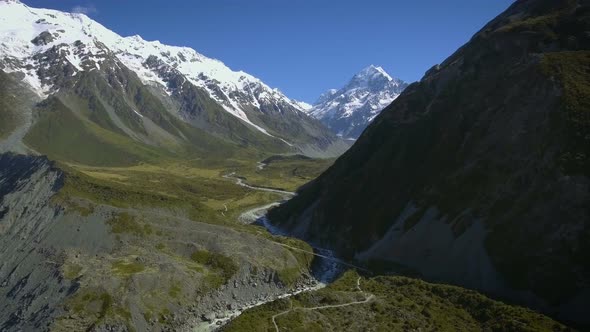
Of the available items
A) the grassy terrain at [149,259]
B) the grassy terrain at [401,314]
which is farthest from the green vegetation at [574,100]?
the grassy terrain at [149,259]

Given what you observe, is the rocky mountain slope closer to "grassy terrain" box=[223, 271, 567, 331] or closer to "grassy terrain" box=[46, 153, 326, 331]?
"grassy terrain" box=[223, 271, 567, 331]

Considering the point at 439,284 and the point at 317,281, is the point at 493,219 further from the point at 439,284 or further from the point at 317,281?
the point at 317,281

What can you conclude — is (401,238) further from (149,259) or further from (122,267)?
(122,267)

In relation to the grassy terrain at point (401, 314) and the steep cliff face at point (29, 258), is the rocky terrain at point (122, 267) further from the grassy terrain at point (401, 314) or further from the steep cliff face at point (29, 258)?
the grassy terrain at point (401, 314)

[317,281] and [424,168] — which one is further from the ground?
[424,168]

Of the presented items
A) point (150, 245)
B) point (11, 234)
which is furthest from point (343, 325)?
point (11, 234)

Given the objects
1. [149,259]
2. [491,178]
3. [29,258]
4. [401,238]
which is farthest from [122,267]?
[491,178]

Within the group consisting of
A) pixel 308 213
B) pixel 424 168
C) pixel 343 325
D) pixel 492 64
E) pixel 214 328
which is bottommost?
A: pixel 214 328
